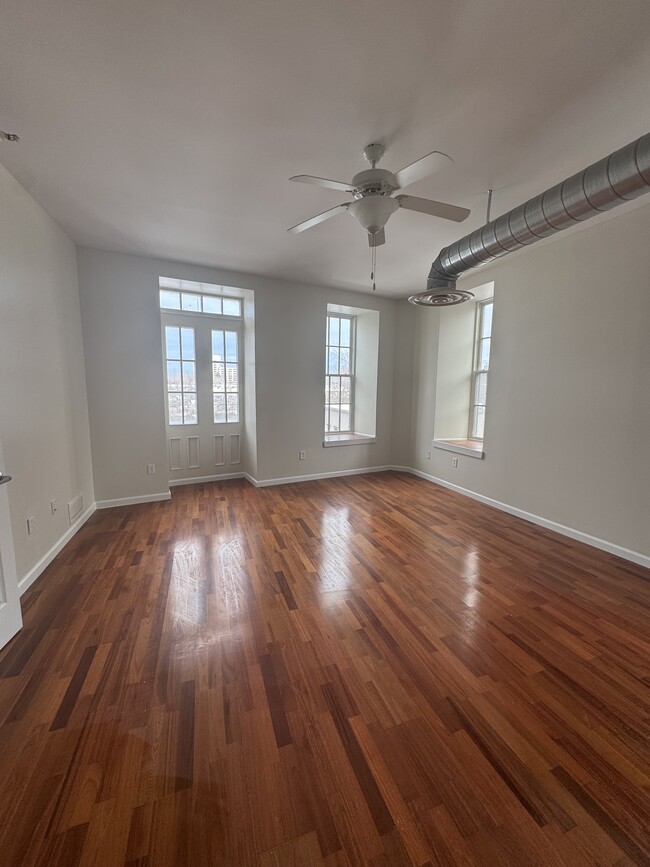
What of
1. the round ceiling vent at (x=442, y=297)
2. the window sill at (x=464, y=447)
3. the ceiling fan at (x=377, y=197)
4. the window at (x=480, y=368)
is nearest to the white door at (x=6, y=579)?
the ceiling fan at (x=377, y=197)

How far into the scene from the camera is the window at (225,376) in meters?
4.75

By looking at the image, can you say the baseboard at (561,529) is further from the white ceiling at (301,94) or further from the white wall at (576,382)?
the white ceiling at (301,94)

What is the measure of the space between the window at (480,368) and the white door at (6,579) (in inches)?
186

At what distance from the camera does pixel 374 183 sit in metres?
1.81

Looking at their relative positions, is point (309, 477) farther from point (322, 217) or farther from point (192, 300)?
point (322, 217)

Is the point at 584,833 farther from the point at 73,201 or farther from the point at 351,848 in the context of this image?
the point at 73,201

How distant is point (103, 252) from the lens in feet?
11.7

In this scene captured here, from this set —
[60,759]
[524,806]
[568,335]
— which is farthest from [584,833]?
[568,335]

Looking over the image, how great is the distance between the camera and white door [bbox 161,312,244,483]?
4.50 meters

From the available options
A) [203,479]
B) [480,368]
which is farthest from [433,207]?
[203,479]

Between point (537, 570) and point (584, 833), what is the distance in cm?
180

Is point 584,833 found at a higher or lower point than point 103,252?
lower

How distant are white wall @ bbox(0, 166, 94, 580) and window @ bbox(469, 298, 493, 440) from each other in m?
4.73

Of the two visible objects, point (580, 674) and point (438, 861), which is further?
point (580, 674)
